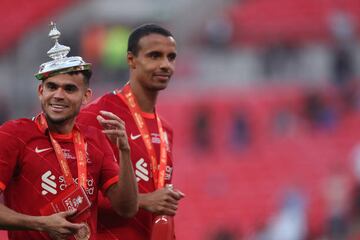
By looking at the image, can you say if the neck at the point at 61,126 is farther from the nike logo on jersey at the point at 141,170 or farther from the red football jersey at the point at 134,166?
the nike logo on jersey at the point at 141,170

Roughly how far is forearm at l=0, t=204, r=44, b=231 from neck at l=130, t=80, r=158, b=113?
1.60 metres

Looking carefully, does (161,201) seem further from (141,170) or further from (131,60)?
(131,60)

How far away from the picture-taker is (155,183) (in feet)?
21.4

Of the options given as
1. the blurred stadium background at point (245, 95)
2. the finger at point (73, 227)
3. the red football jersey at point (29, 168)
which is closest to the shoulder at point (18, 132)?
the red football jersey at point (29, 168)

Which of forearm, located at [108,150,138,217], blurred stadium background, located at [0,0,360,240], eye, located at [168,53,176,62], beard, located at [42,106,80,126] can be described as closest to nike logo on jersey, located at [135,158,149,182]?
eye, located at [168,53,176,62]

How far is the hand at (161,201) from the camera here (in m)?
6.29

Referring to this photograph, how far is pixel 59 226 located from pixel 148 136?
1468mm

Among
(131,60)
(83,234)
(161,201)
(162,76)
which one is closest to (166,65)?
(162,76)

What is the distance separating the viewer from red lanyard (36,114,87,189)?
18.0 ft

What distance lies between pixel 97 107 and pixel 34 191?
47.6 inches

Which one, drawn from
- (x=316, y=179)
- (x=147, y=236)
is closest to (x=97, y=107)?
(x=147, y=236)

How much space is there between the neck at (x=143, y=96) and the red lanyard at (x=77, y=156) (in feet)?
3.62

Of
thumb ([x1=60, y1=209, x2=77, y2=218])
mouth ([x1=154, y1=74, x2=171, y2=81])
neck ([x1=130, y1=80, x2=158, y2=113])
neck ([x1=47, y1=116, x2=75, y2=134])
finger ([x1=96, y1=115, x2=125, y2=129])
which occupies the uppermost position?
mouth ([x1=154, y1=74, x2=171, y2=81])

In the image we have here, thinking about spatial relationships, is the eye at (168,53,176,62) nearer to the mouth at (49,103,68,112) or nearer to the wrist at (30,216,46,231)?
the mouth at (49,103,68,112)
